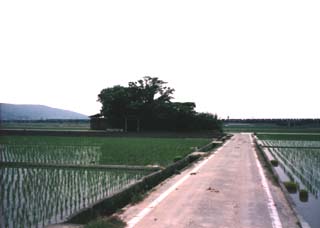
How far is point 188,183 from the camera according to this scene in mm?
13578

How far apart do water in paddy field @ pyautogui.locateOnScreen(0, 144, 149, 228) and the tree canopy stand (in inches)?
1463

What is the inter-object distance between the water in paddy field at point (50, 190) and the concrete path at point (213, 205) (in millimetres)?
1652

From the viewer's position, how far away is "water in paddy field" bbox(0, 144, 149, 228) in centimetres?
934

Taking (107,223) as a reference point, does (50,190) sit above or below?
below

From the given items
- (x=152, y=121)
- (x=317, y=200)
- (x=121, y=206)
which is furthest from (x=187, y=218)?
(x=152, y=121)

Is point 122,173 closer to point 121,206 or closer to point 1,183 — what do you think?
point 1,183

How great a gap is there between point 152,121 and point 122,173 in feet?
132

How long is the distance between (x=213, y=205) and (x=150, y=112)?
1910 inches

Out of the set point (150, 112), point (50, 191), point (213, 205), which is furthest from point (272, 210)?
point (150, 112)

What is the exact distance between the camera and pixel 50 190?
503 inches

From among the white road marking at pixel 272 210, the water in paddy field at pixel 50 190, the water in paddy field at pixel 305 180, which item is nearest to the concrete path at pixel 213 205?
the white road marking at pixel 272 210

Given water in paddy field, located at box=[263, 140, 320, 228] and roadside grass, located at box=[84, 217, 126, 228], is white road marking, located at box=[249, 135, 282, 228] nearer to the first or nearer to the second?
water in paddy field, located at box=[263, 140, 320, 228]

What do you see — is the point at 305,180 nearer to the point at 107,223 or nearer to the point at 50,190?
the point at 50,190

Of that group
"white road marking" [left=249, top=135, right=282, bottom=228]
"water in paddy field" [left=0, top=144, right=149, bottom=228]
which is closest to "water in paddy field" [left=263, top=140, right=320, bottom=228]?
"white road marking" [left=249, top=135, right=282, bottom=228]
